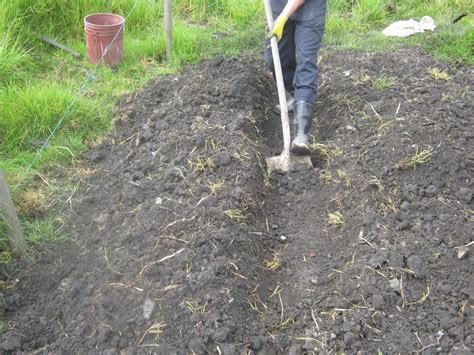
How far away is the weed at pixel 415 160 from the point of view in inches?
129

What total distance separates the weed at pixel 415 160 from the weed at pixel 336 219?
0.54 metres

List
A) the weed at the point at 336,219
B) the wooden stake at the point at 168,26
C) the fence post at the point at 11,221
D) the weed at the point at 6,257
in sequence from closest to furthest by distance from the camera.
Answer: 1. the fence post at the point at 11,221
2. the weed at the point at 6,257
3. the weed at the point at 336,219
4. the wooden stake at the point at 168,26

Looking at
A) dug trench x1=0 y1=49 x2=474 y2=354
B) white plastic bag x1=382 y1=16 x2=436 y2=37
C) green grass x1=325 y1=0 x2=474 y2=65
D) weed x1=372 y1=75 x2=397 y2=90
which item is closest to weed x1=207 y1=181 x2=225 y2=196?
dug trench x1=0 y1=49 x2=474 y2=354

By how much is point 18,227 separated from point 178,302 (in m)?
1.02

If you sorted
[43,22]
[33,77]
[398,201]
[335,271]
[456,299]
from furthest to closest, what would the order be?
[43,22] < [33,77] < [398,201] < [335,271] < [456,299]

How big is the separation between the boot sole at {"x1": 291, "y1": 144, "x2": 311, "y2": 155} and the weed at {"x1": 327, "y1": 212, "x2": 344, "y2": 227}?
61 centimetres

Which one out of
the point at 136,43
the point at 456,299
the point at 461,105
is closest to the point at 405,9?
the point at 461,105

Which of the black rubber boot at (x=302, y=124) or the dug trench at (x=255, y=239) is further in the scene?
the black rubber boot at (x=302, y=124)

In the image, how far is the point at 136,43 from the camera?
5152mm

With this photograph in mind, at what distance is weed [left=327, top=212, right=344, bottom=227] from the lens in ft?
9.97

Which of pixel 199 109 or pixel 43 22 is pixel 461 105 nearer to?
pixel 199 109

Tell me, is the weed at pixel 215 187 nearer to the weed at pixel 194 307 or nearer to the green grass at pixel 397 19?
the weed at pixel 194 307

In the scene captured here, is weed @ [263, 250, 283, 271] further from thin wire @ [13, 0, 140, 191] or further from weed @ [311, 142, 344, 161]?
thin wire @ [13, 0, 140, 191]

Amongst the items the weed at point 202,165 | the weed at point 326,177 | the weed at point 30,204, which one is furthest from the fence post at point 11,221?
A: the weed at point 326,177
